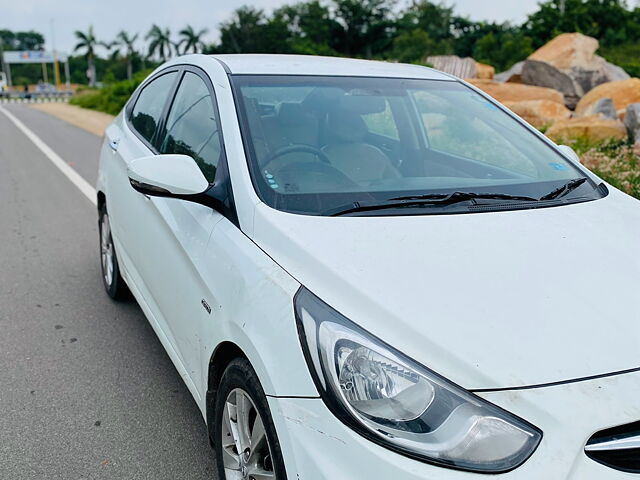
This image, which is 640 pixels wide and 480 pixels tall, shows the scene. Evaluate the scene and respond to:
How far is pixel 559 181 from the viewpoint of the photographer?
9.16 feet

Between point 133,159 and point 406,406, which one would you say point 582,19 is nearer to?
point 133,159

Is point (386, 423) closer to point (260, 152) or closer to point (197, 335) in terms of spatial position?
point (197, 335)

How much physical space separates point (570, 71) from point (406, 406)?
16.5m

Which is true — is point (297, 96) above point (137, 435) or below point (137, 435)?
above

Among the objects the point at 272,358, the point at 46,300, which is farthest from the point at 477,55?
the point at 272,358

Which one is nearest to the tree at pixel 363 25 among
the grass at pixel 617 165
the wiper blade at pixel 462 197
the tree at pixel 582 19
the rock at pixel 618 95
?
the tree at pixel 582 19

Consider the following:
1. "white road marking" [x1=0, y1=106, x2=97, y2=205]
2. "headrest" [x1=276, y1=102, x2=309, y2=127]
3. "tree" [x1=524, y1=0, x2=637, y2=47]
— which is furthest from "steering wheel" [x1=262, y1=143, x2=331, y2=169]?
"tree" [x1=524, y1=0, x2=637, y2=47]

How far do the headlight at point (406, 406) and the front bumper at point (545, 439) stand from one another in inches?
0.9

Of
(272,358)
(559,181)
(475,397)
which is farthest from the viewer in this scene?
(559,181)

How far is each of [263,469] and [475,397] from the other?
2.62ft

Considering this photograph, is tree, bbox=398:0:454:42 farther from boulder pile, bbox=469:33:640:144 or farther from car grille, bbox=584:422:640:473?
car grille, bbox=584:422:640:473

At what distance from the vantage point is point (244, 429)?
2.09 meters

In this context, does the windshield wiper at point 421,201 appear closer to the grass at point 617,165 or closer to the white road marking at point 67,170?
the grass at point 617,165

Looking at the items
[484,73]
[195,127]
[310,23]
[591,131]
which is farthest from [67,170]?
[310,23]
